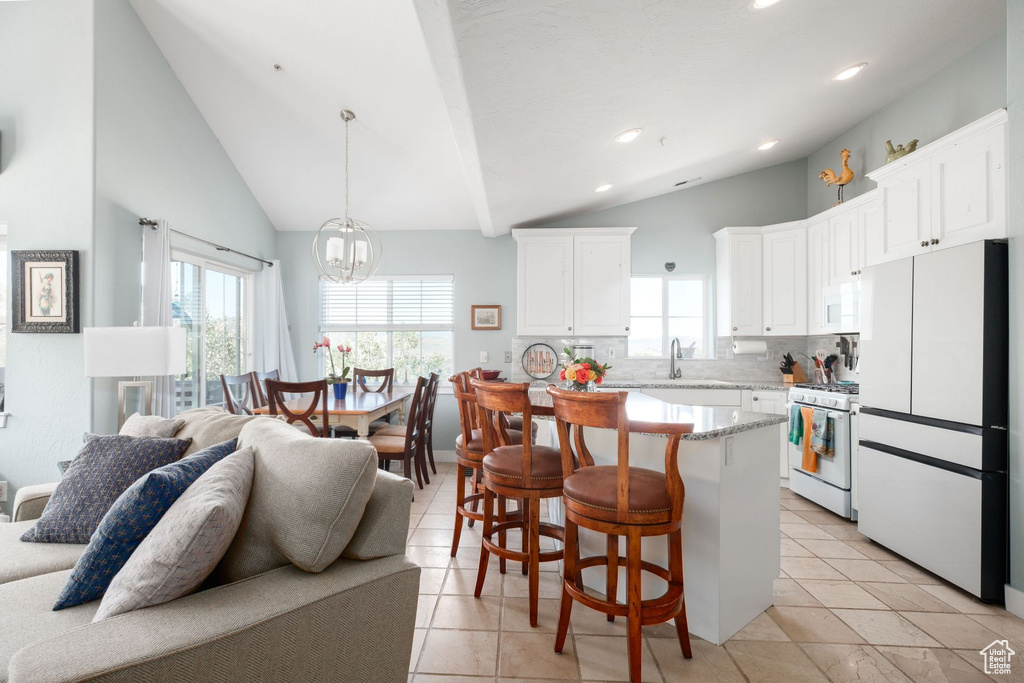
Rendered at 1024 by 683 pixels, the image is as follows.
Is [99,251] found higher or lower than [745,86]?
lower

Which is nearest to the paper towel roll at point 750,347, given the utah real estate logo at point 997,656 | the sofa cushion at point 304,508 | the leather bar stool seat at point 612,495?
the utah real estate logo at point 997,656

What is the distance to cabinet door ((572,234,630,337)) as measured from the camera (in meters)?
5.01

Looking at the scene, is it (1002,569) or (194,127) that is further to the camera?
(194,127)

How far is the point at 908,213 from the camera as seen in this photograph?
10.3 ft

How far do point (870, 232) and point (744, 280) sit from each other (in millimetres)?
1195

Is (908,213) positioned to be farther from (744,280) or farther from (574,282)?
(574,282)

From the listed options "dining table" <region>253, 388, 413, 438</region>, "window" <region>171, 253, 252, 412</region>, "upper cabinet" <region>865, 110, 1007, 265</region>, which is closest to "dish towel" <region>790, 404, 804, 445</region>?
"upper cabinet" <region>865, 110, 1007, 265</region>

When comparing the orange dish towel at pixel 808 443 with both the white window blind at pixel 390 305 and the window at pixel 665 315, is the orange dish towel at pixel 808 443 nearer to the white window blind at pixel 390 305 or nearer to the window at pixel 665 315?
the window at pixel 665 315

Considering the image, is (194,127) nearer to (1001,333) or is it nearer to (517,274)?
(517,274)

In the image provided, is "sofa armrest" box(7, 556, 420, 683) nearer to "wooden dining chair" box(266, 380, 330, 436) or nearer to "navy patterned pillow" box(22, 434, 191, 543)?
"navy patterned pillow" box(22, 434, 191, 543)

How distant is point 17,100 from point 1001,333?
5648 mm

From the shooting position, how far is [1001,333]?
233cm

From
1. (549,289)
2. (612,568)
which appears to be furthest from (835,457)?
(549,289)

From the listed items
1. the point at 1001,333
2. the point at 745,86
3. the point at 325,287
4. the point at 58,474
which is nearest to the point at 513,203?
the point at 745,86
